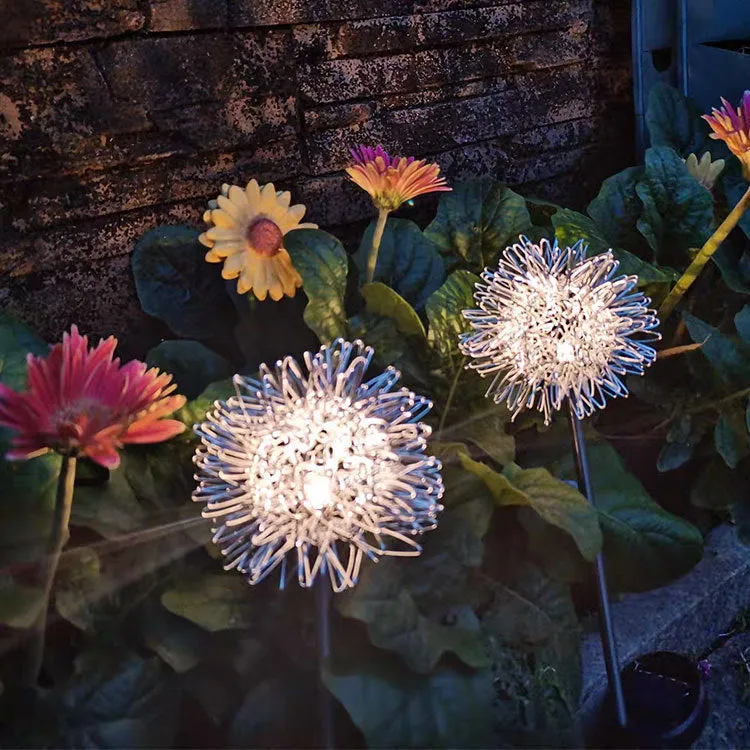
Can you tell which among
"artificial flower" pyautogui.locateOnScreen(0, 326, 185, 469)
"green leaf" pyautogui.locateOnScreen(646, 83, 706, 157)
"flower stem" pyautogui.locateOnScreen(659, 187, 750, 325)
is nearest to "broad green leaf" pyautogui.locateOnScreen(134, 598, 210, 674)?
"artificial flower" pyautogui.locateOnScreen(0, 326, 185, 469)

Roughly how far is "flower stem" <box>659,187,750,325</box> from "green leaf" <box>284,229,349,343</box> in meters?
0.41

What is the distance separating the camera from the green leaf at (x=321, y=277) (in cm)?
87

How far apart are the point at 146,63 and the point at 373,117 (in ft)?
1.06

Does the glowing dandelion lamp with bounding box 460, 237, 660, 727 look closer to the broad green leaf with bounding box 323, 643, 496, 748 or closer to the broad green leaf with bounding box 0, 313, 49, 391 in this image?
the broad green leaf with bounding box 323, 643, 496, 748

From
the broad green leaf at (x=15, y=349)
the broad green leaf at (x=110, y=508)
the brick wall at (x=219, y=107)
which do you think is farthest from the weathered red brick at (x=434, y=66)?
the broad green leaf at (x=110, y=508)

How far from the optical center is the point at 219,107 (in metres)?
1.02

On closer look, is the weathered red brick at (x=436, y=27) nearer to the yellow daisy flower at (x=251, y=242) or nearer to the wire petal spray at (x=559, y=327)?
the yellow daisy flower at (x=251, y=242)

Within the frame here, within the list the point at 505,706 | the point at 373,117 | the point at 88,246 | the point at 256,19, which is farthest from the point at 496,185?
the point at 505,706

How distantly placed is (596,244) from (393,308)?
0.28 m

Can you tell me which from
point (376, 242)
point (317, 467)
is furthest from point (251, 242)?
point (317, 467)

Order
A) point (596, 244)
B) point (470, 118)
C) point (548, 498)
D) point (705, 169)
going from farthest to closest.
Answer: point (470, 118), point (705, 169), point (596, 244), point (548, 498)

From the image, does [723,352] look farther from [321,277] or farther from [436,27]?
[436,27]

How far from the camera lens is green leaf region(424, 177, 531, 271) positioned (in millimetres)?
1048

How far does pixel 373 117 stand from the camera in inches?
45.1
